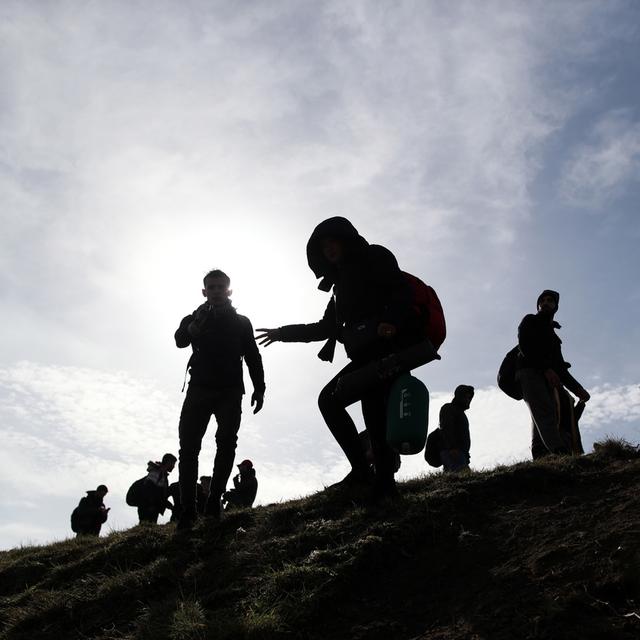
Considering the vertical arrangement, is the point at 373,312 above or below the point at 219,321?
below

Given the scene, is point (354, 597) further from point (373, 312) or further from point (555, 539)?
point (373, 312)

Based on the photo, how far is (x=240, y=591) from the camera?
4.24 metres

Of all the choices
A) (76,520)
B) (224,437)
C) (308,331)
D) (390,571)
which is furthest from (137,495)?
(390,571)

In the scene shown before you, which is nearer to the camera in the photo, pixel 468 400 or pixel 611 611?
pixel 611 611

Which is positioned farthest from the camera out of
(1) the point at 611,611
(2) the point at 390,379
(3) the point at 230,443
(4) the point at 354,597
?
(3) the point at 230,443

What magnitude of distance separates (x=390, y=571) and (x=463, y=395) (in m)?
Result: 6.15

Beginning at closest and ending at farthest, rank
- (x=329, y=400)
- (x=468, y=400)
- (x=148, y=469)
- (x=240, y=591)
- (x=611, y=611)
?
1. (x=611, y=611)
2. (x=240, y=591)
3. (x=329, y=400)
4. (x=468, y=400)
5. (x=148, y=469)

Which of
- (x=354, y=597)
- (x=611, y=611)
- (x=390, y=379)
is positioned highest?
(x=390, y=379)

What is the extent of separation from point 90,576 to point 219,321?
111 inches

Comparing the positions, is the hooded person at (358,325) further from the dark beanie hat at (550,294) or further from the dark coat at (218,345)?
the dark beanie hat at (550,294)

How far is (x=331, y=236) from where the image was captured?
5.96m

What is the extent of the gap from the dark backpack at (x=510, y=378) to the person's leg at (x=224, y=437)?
3313mm

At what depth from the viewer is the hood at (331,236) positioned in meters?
5.93

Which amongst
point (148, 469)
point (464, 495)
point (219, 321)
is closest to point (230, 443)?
point (219, 321)
